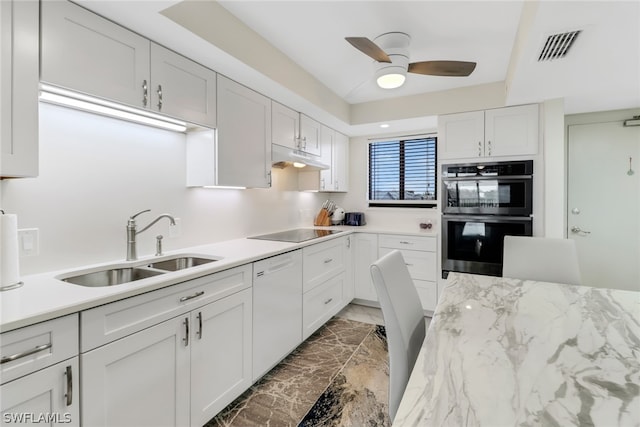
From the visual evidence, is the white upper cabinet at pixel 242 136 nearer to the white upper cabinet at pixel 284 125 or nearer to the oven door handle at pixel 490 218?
the white upper cabinet at pixel 284 125

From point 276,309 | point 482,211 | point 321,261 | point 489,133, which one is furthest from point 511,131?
point 276,309

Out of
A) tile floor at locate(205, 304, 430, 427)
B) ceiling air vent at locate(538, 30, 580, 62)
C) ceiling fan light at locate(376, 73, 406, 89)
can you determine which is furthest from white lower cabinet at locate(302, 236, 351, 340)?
ceiling air vent at locate(538, 30, 580, 62)

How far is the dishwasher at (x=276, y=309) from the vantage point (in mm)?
1989

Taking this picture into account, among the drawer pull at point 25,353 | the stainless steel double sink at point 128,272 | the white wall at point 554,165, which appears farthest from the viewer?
the white wall at point 554,165

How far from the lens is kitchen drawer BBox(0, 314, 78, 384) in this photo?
91 cm

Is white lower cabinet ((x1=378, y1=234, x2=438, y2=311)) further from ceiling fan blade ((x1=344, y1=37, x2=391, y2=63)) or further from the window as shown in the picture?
ceiling fan blade ((x1=344, y1=37, x2=391, y2=63))

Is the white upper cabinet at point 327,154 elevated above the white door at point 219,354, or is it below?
above

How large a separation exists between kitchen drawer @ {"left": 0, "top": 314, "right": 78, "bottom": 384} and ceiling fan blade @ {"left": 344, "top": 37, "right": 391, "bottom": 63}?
1.84 meters

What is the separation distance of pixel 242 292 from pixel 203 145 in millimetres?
1079

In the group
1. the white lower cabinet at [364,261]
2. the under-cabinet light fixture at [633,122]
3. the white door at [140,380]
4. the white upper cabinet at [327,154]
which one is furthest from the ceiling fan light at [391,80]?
the under-cabinet light fixture at [633,122]

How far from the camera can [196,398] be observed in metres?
1.54

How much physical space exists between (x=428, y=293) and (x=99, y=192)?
3.11 m

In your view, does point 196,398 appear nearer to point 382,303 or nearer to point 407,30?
point 382,303

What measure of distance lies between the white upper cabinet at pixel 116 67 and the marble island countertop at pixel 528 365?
1783mm
